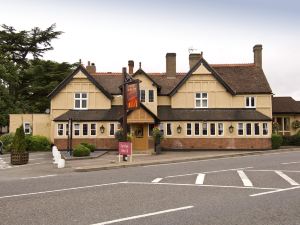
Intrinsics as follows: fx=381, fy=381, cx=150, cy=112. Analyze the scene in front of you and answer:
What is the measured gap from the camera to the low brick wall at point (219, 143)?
123 ft

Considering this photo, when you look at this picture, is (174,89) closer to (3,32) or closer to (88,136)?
(88,136)

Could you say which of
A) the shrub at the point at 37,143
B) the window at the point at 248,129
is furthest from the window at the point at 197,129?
the shrub at the point at 37,143

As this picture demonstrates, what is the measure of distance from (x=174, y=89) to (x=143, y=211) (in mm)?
30061

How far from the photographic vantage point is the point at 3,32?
51219 millimetres

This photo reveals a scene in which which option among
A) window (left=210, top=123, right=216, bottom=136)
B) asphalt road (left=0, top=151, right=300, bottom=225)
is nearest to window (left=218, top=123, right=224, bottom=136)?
window (left=210, top=123, right=216, bottom=136)

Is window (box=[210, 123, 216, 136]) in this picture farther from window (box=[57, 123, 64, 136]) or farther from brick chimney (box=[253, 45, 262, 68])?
window (box=[57, 123, 64, 136])

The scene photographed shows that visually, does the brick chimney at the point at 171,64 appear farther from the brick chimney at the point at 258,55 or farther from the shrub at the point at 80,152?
the shrub at the point at 80,152

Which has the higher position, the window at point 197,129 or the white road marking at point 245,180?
the window at point 197,129

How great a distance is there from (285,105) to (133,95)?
2758cm

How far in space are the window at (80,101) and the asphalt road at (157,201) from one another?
23953mm

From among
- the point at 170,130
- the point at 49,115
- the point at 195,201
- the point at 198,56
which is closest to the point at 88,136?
the point at 49,115

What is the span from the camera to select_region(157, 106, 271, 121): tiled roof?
37.5 meters

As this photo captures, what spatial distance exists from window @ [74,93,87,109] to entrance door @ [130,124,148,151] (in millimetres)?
5860

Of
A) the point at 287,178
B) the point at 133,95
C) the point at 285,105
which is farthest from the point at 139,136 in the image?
the point at 287,178
